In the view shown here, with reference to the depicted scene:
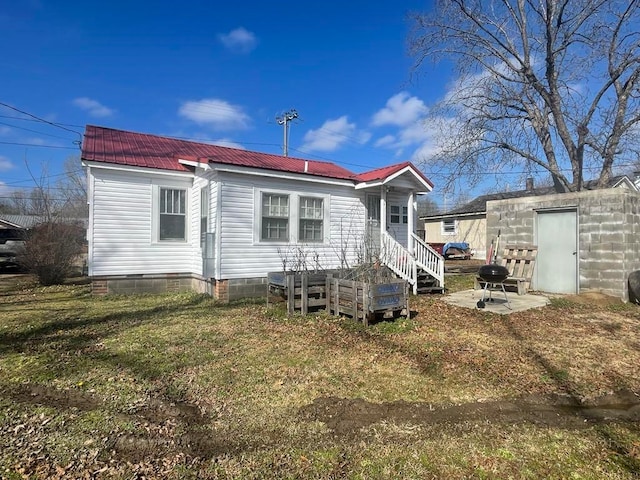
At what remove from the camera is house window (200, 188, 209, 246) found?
937 cm

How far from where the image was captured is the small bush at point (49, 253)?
38.9ft

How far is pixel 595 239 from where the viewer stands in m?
9.00

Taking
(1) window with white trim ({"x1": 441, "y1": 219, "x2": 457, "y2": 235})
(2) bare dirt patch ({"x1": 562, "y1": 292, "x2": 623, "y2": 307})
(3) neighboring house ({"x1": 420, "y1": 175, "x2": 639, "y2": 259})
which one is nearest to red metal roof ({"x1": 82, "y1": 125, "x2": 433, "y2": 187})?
(2) bare dirt patch ({"x1": 562, "y1": 292, "x2": 623, "y2": 307})

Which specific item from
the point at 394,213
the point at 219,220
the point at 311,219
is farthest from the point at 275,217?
the point at 394,213

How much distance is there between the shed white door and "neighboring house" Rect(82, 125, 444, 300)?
2.69 metres

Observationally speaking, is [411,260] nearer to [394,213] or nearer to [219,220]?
[394,213]

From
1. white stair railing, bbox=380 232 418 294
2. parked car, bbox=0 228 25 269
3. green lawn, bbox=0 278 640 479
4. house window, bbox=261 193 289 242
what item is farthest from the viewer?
parked car, bbox=0 228 25 269

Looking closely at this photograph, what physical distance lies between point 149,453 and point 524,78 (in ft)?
57.5

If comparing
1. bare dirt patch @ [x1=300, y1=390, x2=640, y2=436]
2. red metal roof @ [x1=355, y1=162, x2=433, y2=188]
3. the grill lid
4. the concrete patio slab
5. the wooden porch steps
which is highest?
red metal roof @ [x1=355, y1=162, x2=433, y2=188]

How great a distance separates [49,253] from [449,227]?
77.6 ft

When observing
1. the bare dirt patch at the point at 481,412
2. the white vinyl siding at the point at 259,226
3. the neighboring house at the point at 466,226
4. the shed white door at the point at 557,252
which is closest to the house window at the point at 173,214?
the white vinyl siding at the point at 259,226

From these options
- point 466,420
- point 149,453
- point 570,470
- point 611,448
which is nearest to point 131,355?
point 149,453

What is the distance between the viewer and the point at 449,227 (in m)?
27.7

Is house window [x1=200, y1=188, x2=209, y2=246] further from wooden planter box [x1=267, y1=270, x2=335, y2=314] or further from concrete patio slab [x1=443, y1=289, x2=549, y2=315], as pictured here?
concrete patio slab [x1=443, y1=289, x2=549, y2=315]
